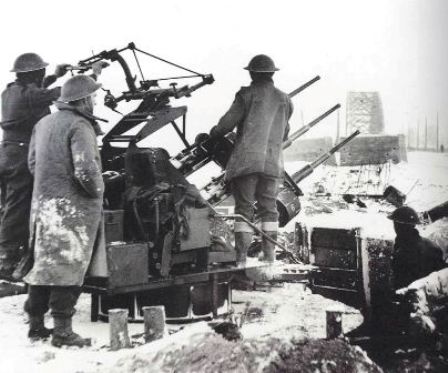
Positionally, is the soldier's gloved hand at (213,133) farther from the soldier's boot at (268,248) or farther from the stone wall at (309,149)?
the stone wall at (309,149)

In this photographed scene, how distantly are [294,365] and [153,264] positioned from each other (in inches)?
71.4

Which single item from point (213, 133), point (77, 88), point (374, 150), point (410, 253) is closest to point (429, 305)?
point (410, 253)

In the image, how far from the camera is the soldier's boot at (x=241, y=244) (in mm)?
5625

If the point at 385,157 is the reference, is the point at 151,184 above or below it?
below

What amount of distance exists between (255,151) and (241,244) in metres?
0.97

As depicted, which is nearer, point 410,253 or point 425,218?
point 410,253

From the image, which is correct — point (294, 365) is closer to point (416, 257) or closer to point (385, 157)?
point (416, 257)

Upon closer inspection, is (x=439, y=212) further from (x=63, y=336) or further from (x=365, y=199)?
(x=365, y=199)

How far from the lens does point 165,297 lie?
200 inches

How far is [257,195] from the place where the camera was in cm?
584

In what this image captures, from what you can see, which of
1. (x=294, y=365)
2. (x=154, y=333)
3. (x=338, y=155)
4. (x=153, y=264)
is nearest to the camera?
(x=294, y=365)

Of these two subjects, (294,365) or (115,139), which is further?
(115,139)

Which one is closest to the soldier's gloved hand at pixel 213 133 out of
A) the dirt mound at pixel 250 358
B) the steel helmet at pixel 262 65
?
the steel helmet at pixel 262 65

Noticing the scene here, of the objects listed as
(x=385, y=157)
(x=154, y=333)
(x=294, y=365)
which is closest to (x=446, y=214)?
(x=294, y=365)
